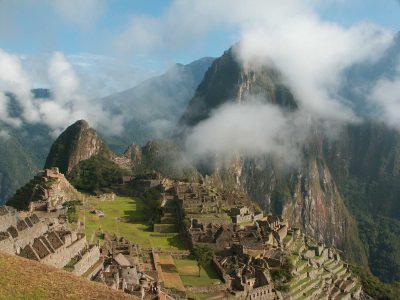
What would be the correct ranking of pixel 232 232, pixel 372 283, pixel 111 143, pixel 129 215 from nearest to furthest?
pixel 232 232 < pixel 129 215 < pixel 372 283 < pixel 111 143

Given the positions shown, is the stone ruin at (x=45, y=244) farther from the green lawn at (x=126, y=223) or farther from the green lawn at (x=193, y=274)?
the green lawn at (x=193, y=274)

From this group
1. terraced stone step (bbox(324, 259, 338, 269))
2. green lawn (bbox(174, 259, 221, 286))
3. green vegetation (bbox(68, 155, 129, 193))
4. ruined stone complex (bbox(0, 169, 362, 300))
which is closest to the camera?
ruined stone complex (bbox(0, 169, 362, 300))

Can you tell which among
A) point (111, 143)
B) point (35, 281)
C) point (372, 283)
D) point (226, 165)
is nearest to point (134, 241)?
point (35, 281)

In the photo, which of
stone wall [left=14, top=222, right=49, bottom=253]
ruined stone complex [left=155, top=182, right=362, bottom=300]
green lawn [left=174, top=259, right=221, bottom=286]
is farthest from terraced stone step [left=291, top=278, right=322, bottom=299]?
stone wall [left=14, top=222, right=49, bottom=253]

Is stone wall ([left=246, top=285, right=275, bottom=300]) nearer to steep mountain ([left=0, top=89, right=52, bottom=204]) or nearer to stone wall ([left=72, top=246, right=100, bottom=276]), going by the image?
stone wall ([left=72, top=246, right=100, bottom=276])

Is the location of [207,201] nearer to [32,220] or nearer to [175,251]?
[175,251]

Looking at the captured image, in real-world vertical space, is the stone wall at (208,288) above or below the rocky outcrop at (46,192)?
below

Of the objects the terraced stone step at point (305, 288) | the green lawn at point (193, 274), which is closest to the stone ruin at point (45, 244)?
the green lawn at point (193, 274)
